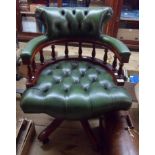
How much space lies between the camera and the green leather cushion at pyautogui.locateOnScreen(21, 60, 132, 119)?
101 centimetres

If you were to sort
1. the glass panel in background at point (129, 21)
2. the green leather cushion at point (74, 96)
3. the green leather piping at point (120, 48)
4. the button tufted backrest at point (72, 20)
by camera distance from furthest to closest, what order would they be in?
1. the glass panel in background at point (129, 21)
2. the button tufted backrest at point (72, 20)
3. the green leather piping at point (120, 48)
4. the green leather cushion at point (74, 96)

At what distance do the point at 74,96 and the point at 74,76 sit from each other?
0.74ft

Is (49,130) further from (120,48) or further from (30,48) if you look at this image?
(120,48)

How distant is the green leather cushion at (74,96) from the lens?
1006mm

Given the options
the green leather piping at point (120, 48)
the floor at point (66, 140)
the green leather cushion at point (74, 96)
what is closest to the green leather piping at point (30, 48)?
the green leather cushion at point (74, 96)

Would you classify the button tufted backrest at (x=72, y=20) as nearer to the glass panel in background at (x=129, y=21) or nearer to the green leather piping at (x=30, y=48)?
the green leather piping at (x=30, y=48)

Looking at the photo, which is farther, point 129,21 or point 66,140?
point 129,21

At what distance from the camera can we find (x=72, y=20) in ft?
4.27

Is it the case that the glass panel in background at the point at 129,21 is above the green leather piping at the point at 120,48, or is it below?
above

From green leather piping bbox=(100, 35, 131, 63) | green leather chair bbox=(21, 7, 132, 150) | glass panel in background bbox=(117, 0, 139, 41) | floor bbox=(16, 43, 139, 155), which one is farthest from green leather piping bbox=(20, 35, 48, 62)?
glass panel in background bbox=(117, 0, 139, 41)

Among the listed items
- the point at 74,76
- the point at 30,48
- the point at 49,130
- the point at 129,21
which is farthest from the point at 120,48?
the point at 129,21

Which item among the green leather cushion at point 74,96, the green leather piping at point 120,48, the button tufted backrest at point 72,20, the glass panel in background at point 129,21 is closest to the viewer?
the green leather cushion at point 74,96
